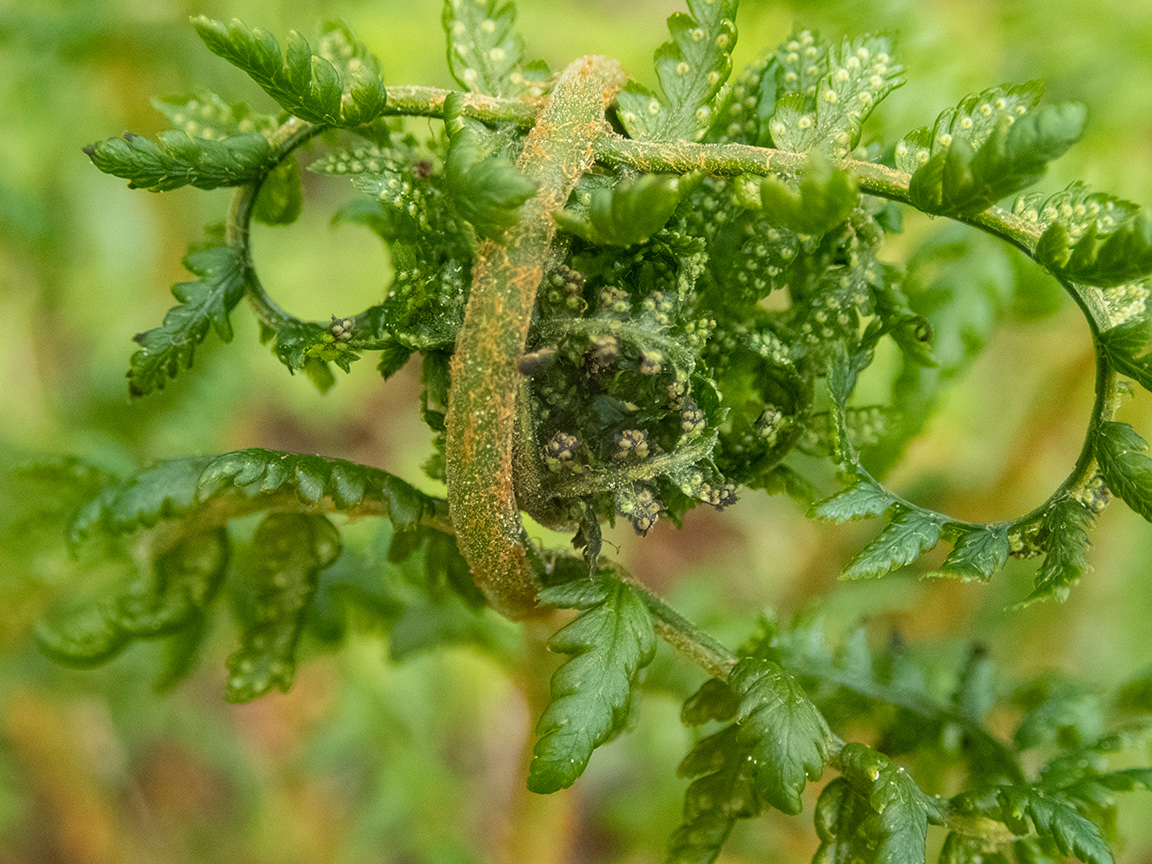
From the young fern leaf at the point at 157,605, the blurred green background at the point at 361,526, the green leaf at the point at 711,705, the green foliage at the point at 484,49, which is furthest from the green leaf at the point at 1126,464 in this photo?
the young fern leaf at the point at 157,605

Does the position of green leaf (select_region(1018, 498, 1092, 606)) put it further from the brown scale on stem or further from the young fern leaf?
the young fern leaf

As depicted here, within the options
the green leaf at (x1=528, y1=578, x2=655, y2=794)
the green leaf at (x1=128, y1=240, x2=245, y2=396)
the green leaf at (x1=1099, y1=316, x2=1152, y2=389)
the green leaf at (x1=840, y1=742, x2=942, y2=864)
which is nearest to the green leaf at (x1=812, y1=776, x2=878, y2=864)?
the green leaf at (x1=840, y1=742, x2=942, y2=864)

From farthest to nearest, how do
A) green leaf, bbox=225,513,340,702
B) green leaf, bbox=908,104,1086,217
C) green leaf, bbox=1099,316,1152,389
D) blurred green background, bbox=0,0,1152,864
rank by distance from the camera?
blurred green background, bbox=0,0,1152,864, green leaf, bbox=225,513,340,702, green leaf, bbox=1099,316,1152,389, green leaf, bbox=908,104,1086,217

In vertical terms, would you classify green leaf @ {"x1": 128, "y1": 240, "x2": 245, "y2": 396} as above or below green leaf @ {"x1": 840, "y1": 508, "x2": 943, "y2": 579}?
above

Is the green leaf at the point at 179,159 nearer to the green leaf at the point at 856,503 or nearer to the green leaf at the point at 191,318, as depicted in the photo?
the green leaf at the point at 191,318

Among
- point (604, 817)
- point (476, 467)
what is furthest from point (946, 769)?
point (604, 817)

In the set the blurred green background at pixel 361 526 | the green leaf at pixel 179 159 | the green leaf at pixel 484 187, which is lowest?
the blurred green background at pixel 361 526
